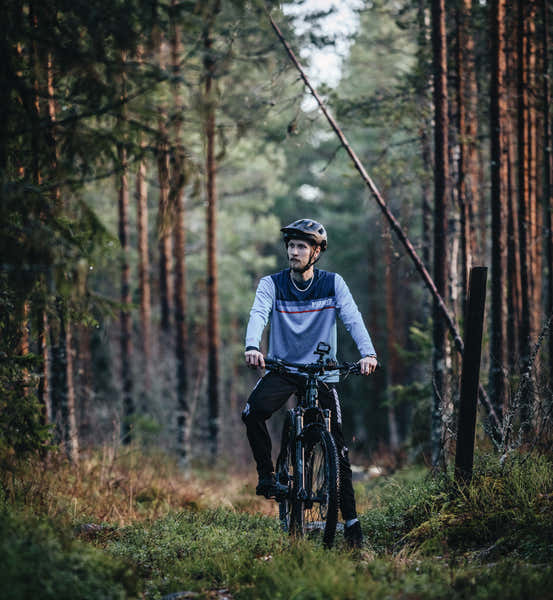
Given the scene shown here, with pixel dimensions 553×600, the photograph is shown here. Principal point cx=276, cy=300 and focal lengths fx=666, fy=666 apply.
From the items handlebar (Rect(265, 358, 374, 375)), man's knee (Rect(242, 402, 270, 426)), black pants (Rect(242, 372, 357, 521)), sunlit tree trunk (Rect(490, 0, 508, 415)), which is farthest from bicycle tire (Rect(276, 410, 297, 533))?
sunlit tree trunk (Rect(490, 0, 508, 415))

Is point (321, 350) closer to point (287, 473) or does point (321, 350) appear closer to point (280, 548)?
point (287, 473)

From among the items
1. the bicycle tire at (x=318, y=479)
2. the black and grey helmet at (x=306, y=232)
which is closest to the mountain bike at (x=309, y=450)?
the bicycle tire at (x=318, y=479)

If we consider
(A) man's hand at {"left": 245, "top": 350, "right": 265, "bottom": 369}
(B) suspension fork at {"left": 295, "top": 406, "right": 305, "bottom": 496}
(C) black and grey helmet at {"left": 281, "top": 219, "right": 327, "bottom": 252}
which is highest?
(C) black and grey helmet at {"left": 281, "top": 219, "right": 327, "bottom": 252}

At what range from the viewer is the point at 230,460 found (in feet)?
63.5

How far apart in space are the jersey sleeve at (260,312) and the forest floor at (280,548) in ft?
5.32

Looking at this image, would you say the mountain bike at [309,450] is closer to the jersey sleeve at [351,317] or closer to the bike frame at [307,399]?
the bike frame at [307,399]

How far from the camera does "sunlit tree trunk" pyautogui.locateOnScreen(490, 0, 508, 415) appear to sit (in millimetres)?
9469

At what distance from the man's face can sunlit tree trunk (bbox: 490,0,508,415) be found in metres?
4.48

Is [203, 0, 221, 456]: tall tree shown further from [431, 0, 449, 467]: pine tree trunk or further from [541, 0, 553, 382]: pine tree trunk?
[541, 0, 553, 382]: pine tree trunk

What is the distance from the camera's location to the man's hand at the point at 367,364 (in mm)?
5359

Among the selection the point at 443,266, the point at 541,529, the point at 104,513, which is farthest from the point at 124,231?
the point at 541,529

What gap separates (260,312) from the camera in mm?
5793

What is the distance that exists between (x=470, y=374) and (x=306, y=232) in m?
1.94

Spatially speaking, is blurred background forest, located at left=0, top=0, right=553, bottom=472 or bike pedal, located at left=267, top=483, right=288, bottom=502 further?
bike pedal, located at left=267, top=483, right=288, bottom=502
